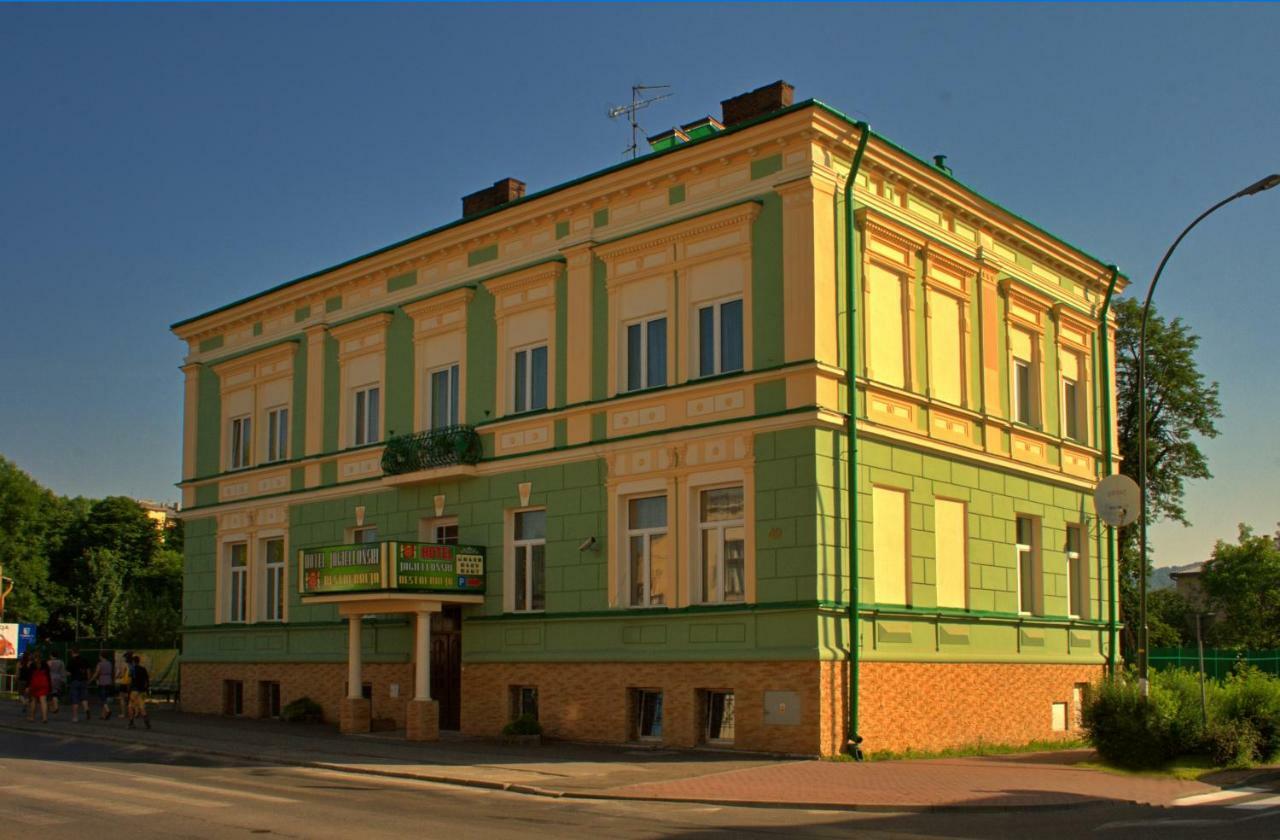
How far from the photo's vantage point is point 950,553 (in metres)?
25.7

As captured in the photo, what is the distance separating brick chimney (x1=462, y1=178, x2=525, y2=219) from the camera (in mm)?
30812

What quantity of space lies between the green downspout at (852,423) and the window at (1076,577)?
9159 mm

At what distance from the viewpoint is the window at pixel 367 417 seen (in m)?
31.4

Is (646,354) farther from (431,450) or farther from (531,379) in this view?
(431,450)

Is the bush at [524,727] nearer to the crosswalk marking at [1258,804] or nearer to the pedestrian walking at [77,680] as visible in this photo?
the pedestrian walking at [77,680]

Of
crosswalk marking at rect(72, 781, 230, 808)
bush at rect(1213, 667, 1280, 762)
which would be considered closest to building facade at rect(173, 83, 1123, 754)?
bush at rect(1213, 667, 1280, 762)

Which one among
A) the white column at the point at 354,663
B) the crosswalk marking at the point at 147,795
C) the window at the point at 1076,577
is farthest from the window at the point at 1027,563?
the crosswalk marking at the point at 147,795

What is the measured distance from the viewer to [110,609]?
8381 cm

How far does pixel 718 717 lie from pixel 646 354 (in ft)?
22.6

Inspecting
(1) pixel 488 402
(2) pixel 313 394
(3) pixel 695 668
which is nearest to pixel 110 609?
(2) pixel 313 394

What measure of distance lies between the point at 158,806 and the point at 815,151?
48.1ft

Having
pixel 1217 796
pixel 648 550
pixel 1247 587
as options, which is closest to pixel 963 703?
pixel 648 550

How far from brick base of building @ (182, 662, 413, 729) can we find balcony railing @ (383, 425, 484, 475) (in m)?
4.40

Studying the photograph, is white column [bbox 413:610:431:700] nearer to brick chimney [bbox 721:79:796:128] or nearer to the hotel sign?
the hotel sign
